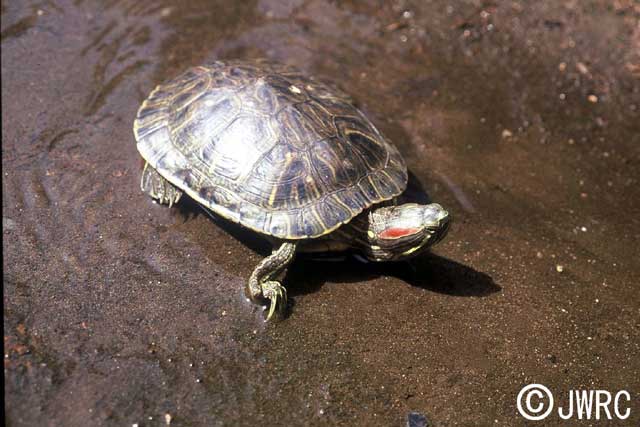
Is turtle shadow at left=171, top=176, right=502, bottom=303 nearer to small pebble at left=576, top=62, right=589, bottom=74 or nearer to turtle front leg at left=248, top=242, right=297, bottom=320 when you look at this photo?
turtle front leg at left=248, top=242, right=297, bottom=320

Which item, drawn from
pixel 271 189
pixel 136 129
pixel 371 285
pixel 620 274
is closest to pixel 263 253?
pixel 271 189

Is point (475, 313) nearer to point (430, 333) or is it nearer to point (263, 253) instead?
point (430, 333)

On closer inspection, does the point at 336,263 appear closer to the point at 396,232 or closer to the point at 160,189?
the point at 396,232

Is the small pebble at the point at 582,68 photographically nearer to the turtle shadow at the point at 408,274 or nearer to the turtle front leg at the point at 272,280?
the turtle shadow at the point at 408,274

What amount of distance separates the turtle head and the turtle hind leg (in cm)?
185

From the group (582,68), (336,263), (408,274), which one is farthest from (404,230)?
(582,68)

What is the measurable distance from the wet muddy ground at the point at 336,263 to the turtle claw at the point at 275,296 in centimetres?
13

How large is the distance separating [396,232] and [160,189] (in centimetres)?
224

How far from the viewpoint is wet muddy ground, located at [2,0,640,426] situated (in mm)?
4254

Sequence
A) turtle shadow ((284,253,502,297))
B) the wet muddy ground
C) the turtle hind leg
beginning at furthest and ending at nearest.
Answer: the turtle hind leg → turtle shadow ((284,253,502,297)) → the wet muddy ground

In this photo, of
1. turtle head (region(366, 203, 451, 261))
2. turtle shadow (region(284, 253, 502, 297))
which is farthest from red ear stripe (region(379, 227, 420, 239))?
turtle shadow (region(284, 253, 502, 297))

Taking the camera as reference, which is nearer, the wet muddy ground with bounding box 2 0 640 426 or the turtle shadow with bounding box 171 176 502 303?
the wet muddy ground with bounding box 2 0 640 426

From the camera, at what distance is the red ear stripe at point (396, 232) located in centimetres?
481

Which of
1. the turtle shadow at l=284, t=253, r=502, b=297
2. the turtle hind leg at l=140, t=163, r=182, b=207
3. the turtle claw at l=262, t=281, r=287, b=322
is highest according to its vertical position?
the turtle hind leg at l=140, t=163, r=182, b=207
